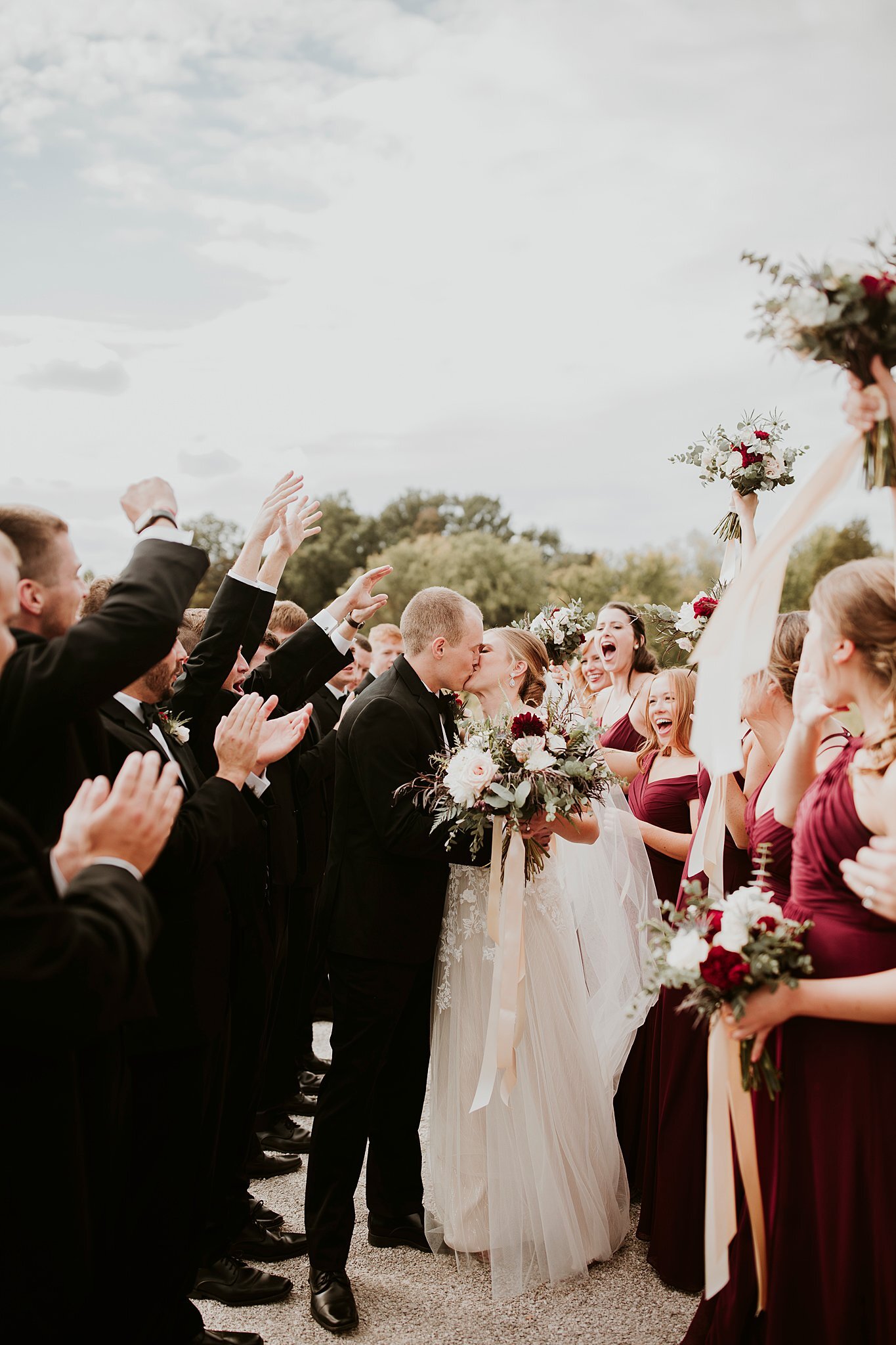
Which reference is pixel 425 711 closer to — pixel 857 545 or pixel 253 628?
pixel 253 628

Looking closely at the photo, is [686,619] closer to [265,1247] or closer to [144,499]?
[144,499]

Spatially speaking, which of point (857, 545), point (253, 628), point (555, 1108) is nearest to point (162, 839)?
point (253, 628)

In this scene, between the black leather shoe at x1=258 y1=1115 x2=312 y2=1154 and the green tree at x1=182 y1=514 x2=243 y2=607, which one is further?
the green tree at x1=182 y1=514 x2=243 y2=607

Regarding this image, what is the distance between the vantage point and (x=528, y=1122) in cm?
424

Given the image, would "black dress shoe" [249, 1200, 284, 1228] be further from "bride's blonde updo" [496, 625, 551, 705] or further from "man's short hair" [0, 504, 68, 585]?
"man's short hair" [0, 504, 68, 585]

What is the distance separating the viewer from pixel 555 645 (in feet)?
23.0

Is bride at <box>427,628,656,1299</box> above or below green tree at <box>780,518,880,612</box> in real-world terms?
below

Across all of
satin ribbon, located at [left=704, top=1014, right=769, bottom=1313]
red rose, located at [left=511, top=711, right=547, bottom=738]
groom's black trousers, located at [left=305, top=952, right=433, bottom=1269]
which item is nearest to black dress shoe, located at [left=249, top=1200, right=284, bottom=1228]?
groom's black trousers, located at [left=305, top=952, right=433, bottom=1269]

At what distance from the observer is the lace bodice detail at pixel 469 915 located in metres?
4.52

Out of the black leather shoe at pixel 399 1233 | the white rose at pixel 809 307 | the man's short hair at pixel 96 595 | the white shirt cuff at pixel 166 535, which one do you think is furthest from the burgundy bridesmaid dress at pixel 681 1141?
the man's short hair at pixel 96 595

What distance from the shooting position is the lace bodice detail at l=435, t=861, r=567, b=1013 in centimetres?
452

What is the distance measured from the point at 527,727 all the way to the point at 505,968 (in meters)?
1.11

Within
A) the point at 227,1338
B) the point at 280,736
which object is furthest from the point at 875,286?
the point at 227,1338

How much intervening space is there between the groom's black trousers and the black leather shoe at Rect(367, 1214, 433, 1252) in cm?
4
